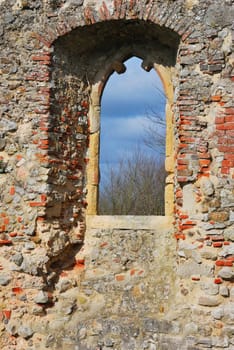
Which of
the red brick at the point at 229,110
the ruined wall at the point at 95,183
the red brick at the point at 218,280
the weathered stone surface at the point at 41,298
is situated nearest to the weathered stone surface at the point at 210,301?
the ruined wall at the point at 95,183

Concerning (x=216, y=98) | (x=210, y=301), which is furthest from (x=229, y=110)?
(x=210, y=301)

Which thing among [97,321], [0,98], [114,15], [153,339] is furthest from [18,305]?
[114,15]

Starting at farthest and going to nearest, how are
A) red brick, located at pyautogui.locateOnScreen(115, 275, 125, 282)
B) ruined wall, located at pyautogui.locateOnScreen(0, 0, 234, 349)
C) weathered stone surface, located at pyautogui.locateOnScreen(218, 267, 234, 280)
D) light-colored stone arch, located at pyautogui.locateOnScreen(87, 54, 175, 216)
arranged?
light-colored stone arch, located at pyautogui.locateOnScreen(87, 54, 175, 216), red brick, located at pyautogui.locateOnScreen(115, 275, 125, 282), ruined wall, located at pyautogui.locateOnScreen(0, 0, 234, 349), weathered stone surface, located at pyautogui.locateOnScreen(218, 267, 234, 280)

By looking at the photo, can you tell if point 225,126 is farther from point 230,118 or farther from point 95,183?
point 95,183

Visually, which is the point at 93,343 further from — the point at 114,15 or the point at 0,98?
the point at 114,15

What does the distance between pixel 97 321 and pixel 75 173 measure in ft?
6.12

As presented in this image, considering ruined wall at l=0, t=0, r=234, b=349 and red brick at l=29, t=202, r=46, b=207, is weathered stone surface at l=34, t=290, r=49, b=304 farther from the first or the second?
red brick at l=29, t=202, r=46, b=207

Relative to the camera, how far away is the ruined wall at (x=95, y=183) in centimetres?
491

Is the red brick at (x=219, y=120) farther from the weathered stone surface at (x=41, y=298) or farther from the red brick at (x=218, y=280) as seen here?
the weathered stone surface at (x=41, y=298)

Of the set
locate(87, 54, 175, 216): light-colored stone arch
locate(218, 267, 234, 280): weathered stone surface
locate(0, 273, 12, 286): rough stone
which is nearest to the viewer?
locate(218, 267, 234, 280): weathered stone surface

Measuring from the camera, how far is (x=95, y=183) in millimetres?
5859

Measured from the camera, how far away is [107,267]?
17.9 feet

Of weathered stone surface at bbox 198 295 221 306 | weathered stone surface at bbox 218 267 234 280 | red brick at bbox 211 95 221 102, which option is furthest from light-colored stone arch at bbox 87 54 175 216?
weathered stone surface at bbox 198 295 221 306

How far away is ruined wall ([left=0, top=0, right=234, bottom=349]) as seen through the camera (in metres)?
4.91
